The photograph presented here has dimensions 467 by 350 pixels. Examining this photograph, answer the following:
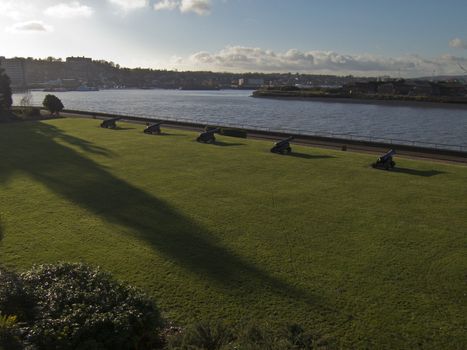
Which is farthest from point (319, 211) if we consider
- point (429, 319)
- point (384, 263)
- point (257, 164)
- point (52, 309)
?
point (52, 309)

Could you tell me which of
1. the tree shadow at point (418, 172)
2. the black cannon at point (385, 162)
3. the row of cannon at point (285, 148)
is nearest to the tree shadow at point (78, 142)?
the row of cannon at point (285, 148)

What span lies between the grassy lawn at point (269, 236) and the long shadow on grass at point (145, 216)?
64 mm

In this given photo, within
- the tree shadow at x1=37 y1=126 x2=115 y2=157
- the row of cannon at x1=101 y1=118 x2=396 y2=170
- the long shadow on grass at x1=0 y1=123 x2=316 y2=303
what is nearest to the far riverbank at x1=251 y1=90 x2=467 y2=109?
the row of cannon at x1=101 y1=118 x2=396 y2=170

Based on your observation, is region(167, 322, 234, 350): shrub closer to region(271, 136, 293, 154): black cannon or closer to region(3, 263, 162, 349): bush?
region(3, 263, 162, 349): bush

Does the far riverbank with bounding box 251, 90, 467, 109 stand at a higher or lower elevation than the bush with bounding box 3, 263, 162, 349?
higher

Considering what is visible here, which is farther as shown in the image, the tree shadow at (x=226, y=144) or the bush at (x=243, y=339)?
the tree shadow at (x=226, y=144)

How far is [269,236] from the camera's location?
14477 mm

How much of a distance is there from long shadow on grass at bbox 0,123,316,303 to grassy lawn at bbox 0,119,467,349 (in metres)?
0.06

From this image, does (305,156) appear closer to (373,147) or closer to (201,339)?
Answer: (373,147)

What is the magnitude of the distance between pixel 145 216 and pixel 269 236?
17.6 feet

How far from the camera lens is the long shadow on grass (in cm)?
1160

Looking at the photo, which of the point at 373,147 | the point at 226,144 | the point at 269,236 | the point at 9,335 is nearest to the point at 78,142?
the point at 226,144

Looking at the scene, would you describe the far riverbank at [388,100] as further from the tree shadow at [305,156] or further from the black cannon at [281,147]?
the black cannon at [281,147]

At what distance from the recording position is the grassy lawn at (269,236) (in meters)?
9.88
